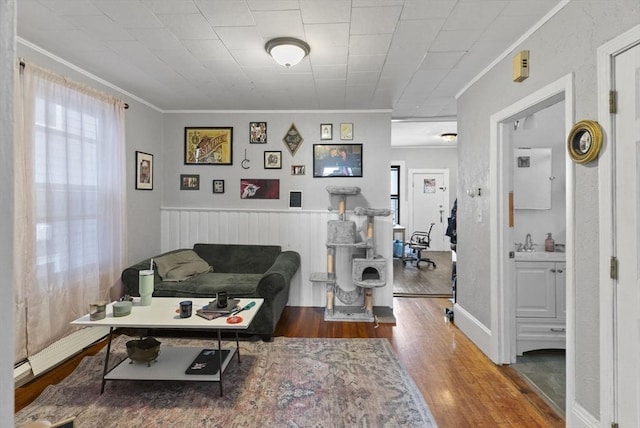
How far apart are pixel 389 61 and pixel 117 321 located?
286cm

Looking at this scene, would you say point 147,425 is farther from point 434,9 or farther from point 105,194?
point 434,9

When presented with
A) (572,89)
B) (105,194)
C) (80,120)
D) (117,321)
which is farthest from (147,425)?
(572,89)

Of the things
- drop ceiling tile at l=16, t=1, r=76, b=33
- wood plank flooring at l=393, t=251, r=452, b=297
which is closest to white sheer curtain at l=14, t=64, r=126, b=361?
drop ceiling tile at l=16, t=1, r=76, b=33

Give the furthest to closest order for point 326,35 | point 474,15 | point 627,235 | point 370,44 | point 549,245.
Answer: point 549,245
point 370,44
point 326,35
point 474,15
point 627,235

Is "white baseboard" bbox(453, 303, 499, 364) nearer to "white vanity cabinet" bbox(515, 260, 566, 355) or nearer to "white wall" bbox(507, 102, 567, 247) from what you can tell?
"white vanity cabinet" bbox(515, 260, 566, 355)

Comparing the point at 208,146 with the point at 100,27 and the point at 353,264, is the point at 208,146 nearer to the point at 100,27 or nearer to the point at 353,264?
the point at 100,27

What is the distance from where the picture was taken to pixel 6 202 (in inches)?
20.8

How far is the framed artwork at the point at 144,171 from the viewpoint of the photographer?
12.4 ft

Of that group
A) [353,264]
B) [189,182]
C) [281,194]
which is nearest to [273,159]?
[281,194]

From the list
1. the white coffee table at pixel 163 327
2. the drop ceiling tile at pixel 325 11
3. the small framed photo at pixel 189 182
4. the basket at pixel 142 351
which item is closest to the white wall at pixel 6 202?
the white coffee table at pixel 163 327

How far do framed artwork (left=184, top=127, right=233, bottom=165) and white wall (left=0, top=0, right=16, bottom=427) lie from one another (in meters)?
3.81

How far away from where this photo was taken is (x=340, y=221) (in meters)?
3.78

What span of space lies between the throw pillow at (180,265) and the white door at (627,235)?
3478mm

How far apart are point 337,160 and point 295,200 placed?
76 cm
